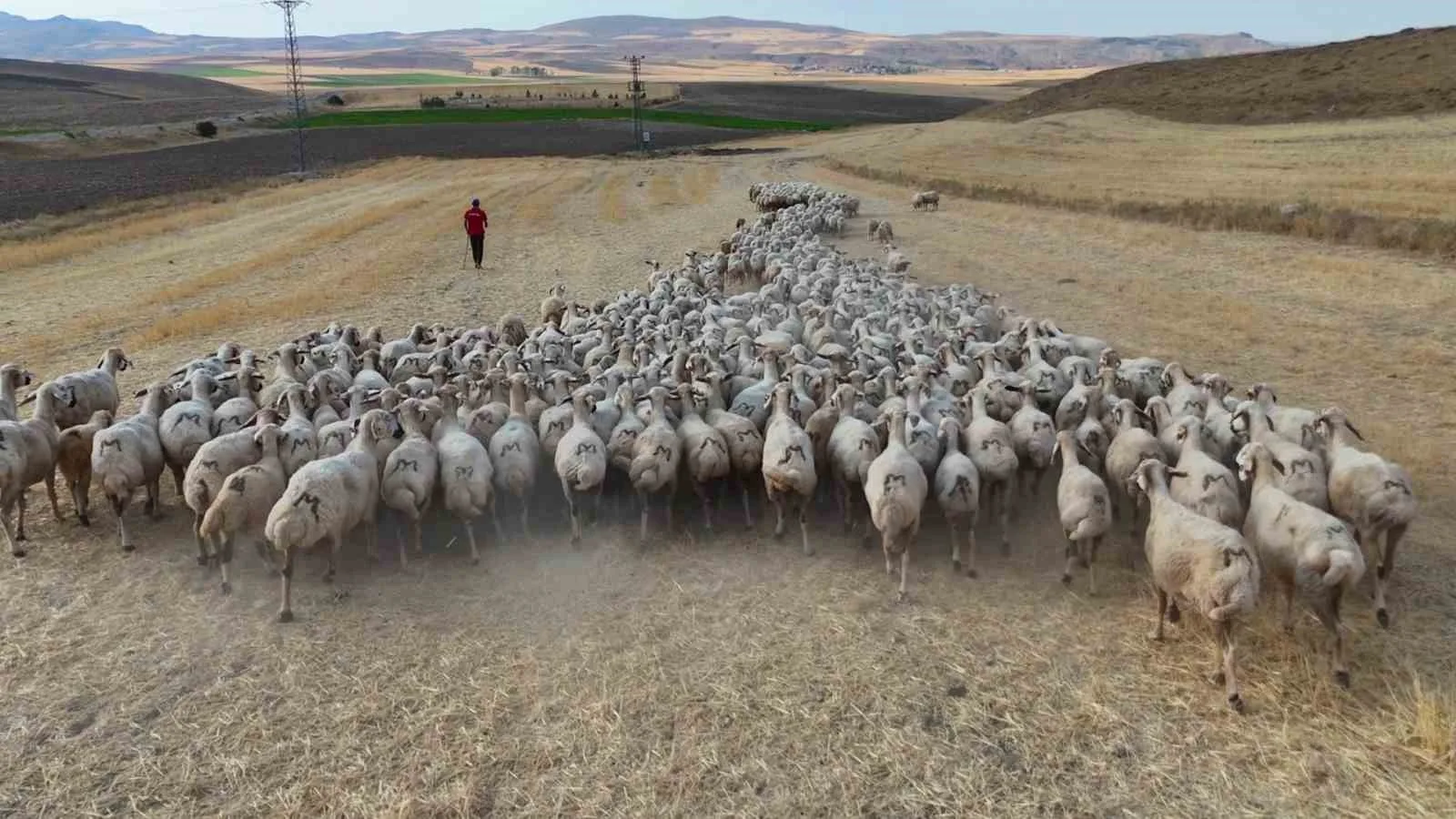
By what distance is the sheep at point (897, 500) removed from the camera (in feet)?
27.5

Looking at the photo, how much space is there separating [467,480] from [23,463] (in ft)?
14.2

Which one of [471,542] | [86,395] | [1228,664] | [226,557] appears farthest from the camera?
[86,395]

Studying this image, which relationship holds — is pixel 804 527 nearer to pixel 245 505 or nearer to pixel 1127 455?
pixel 1127 455

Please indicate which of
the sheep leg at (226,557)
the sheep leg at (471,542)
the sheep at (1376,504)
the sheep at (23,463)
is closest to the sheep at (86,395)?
the sheep at (23,463)

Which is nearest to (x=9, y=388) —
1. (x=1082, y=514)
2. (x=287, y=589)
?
(x=287, y=589)

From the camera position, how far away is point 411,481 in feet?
29.7

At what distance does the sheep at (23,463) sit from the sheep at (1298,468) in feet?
37.4

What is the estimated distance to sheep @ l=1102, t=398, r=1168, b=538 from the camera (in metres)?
9.11

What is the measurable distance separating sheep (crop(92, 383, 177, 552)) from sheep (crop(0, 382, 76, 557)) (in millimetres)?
555

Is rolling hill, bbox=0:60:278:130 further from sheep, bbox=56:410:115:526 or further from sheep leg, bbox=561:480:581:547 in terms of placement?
sheep leg, bbox=561:480:581:547

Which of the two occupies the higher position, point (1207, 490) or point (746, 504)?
point (1207, 490)

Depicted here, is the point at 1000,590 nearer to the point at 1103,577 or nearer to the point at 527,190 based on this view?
the point at 1103,577

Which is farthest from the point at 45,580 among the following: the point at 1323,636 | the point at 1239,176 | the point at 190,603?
the point at 1239,176

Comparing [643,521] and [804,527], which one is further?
[643,521]
